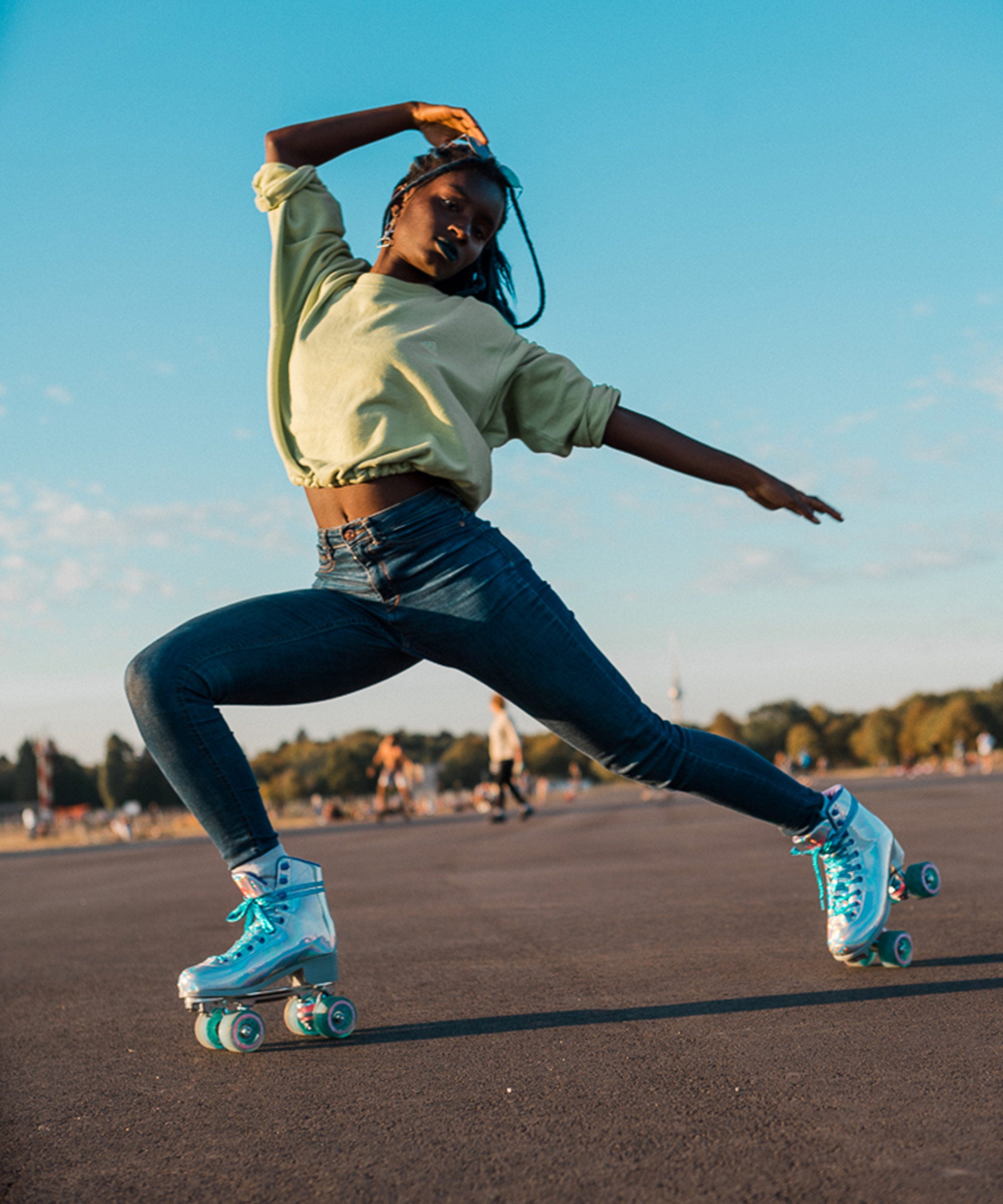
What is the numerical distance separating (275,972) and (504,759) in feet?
43.1

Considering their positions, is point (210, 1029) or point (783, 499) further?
point (783, 499)

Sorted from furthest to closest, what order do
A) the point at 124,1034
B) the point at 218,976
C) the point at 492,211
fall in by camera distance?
the point at 492,211
the point at 124,1034
the point at 218,976

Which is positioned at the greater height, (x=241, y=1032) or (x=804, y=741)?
(x=241, y=1032)

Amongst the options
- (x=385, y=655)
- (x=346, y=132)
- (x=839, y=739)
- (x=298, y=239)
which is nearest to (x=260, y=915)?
(x=385, y=655)

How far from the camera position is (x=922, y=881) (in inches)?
130

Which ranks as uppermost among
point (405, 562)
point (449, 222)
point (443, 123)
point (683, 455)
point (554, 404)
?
point (443, 123)

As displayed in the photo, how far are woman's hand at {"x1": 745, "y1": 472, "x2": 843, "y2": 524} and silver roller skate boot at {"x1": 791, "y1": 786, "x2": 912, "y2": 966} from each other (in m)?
0.82

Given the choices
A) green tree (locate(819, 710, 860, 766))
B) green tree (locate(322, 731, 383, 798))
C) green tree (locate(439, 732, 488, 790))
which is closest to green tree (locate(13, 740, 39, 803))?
green tree (locate(322, 731, 383, 798))

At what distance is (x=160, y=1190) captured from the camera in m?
1.57

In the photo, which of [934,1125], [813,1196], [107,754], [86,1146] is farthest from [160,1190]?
[107,754]

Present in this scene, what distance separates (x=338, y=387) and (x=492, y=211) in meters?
0.69

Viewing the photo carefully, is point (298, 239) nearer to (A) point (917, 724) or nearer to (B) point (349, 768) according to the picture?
(B) point (349, 768)

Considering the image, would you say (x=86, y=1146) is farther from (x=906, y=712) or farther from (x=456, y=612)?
(x=906, y=712)

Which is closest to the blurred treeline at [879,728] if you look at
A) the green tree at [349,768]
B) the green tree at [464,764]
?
the green tree at [464,764]
